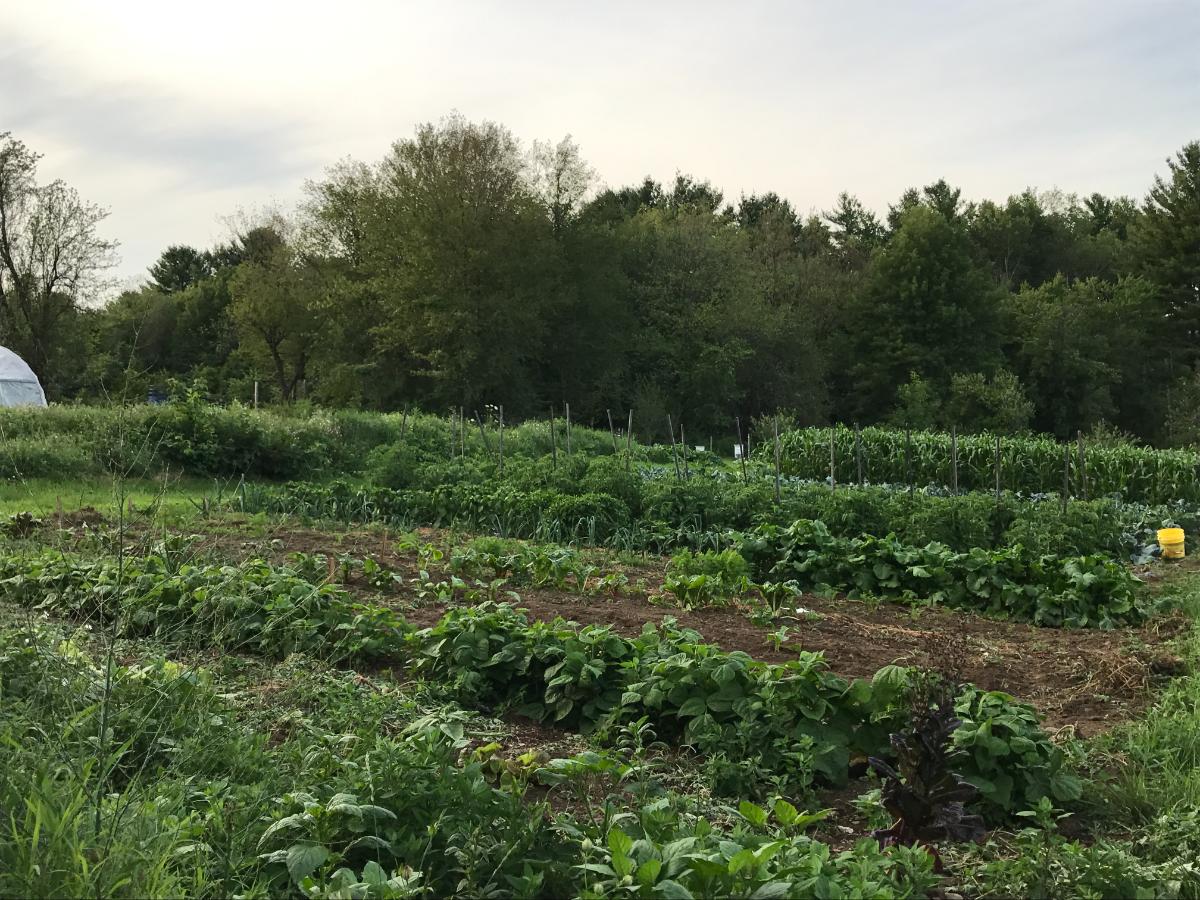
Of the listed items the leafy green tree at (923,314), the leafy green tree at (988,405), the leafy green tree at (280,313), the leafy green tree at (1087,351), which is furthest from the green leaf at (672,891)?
the leafy green tree at (1087,351)

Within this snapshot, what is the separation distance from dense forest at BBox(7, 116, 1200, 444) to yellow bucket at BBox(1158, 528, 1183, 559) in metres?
20.6

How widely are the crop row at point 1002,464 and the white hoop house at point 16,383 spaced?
19242mm

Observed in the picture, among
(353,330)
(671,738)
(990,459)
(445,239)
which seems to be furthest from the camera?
(353,330)

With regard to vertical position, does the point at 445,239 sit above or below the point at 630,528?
above

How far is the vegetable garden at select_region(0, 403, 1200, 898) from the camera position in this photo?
8.73 feet

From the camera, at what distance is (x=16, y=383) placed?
86.2ft

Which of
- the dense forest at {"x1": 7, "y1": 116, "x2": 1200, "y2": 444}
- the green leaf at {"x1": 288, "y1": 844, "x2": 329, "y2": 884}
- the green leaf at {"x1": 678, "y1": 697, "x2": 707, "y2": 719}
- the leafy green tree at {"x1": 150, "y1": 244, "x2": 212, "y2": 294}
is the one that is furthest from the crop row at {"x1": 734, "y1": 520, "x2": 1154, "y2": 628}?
the leafy green tree at {"x1": 150, "y1": 244, "x2": 212, "y2": 294}

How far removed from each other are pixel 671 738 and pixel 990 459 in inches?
734

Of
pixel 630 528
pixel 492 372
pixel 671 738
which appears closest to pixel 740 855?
pixel 671 738

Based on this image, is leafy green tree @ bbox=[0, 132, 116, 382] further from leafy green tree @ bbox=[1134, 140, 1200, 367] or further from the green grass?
leafy green tree @ bbox=[1134, 140, 1200, 367]

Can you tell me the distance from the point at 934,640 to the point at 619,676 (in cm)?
136

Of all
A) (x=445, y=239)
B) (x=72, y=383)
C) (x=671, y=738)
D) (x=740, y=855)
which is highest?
(x=445, y=239)

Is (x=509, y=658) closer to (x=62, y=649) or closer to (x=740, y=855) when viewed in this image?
(x=62, y=649)

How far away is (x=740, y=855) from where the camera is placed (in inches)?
95.4
